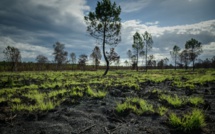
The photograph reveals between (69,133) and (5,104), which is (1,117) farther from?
(69,133)

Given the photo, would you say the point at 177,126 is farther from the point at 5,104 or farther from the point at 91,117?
the point at 5,104

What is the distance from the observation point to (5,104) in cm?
452

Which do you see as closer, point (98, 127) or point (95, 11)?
point (98, 127)

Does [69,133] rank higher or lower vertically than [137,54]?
lower

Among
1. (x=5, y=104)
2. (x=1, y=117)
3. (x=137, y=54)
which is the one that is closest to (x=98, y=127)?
(x=1, y=117)

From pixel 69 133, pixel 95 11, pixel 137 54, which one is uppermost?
pixel 95 11

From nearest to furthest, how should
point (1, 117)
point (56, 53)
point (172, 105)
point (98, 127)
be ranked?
point (98, 127) < point (1, 117) < point (172, 105) < point (56, 53)

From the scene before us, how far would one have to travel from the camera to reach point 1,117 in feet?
10.8

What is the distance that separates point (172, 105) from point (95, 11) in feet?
68.7

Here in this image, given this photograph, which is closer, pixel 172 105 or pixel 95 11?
pixel 172 105

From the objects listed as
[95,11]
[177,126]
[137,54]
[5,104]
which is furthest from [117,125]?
[137,54]

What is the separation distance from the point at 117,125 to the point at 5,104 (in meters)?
4.29

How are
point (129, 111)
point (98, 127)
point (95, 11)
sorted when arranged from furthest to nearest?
point (95, 11)
point (129, 111)
point (98, 127)

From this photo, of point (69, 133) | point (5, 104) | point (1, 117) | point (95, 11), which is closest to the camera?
point (69, 133)
